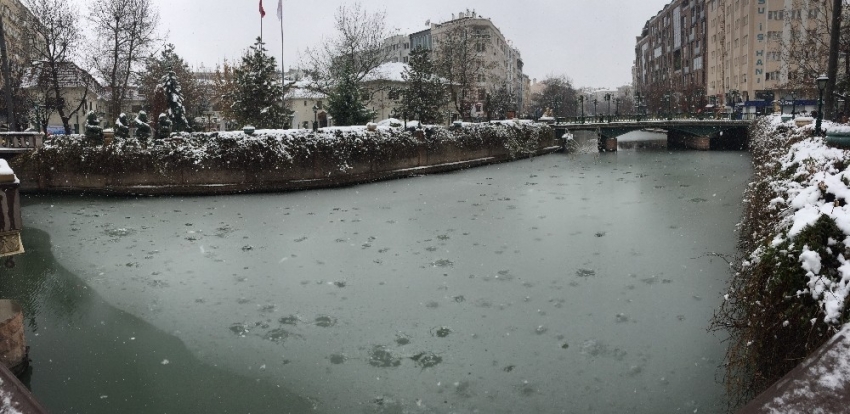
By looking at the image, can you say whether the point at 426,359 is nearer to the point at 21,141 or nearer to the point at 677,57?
the point at 21,141

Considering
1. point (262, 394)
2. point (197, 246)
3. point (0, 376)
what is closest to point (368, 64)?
point (197, 246)

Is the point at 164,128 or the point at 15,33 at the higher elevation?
the point at 15,33

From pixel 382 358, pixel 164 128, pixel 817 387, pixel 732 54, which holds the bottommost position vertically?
pixel 382 358

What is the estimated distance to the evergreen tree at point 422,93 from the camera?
44.0 meters

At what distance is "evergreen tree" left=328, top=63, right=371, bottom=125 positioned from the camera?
127ft

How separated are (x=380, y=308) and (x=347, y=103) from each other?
29.1 meters

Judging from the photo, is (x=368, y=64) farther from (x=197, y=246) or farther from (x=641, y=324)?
(x=641, y=324)

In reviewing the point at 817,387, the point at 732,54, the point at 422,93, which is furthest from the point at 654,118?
the point at 817,387

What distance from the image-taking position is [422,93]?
44.2 meters

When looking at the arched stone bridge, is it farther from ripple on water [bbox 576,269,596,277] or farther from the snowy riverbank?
the snowy riverbank

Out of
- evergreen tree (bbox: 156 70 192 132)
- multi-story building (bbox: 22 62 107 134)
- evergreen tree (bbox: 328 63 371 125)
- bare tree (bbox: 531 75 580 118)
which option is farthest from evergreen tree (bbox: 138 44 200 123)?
bare tree (bbox: 531 75 580 118)

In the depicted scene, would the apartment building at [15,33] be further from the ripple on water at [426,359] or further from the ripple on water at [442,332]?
the ripple on water at [426,359]

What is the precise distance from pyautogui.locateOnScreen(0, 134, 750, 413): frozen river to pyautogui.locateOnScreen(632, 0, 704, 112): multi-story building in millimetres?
61509

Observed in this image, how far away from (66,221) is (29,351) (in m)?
13.7
